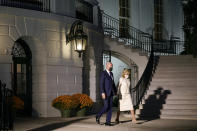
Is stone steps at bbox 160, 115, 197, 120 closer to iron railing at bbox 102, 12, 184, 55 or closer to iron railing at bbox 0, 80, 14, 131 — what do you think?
iron railing at bbox 0, 80, 14, 131

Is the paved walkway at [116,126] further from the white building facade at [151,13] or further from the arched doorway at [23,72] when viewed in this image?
the white building facade at [151,13]

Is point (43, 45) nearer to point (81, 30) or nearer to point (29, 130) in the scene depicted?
point (81, 30)

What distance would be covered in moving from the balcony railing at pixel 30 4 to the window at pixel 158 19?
1096 centimetres

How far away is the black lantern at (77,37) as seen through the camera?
56.2 ft

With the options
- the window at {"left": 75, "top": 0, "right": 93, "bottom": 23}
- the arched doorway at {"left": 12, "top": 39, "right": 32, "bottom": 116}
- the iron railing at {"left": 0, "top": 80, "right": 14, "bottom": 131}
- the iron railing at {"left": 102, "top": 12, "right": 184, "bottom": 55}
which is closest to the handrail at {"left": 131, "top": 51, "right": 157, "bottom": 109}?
the iron railing at {"left": 102, "top": 12, "right": 184, "bottom": 55}

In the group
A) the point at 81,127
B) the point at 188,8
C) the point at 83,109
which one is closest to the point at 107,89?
the point at 81,127

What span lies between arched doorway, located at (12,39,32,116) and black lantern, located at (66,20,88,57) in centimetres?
165

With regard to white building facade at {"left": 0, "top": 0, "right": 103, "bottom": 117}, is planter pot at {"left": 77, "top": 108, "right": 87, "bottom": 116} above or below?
below

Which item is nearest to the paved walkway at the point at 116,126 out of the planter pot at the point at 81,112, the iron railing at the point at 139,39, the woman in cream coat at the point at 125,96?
the woman in cream coat at the point at 125,96

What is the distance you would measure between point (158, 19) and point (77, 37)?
10932 millimetres

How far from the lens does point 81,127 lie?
12930 millimetres

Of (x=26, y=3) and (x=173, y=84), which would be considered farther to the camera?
(x=173, y=84)

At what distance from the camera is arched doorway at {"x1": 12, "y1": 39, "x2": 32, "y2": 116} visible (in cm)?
1680

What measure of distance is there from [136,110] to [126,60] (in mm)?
6972
